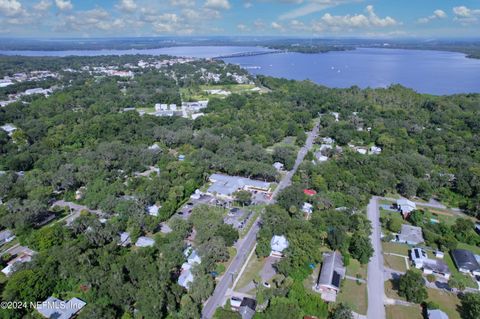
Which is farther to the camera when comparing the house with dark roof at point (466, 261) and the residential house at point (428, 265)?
the house with dark roof at point (466, 261)

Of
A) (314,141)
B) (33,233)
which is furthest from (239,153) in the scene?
(33,233)

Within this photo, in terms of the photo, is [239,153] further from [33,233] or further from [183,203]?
[33,233]

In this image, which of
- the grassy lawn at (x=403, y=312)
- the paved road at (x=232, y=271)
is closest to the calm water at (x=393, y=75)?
the paved road at (x=232, y=271)

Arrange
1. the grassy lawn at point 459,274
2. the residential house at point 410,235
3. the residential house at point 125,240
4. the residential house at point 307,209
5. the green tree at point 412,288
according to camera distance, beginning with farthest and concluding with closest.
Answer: the residential house at point 307,209
the residential house at point 410,235
the residential house at point 125,240
the grassy lawn at point 459,274
the green tree at point 412,288

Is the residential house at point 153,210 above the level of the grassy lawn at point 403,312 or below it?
above

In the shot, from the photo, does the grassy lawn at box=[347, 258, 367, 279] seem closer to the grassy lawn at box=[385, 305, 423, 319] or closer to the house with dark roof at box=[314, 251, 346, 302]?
the house with dark roof at box=[314, 251, 346, 302]

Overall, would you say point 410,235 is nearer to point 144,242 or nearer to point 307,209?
point 307,209

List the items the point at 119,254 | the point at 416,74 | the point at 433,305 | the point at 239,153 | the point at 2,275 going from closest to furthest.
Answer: the point at 433,305 < the point at 2,275 < the point at 119,254 < the point at 239,153 < the point at 416,74

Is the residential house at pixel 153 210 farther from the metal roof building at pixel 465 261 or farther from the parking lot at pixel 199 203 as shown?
the metal roof building at pixel 465 261
